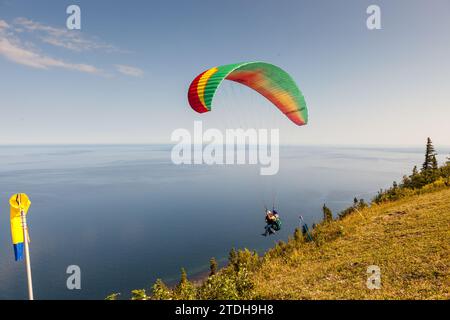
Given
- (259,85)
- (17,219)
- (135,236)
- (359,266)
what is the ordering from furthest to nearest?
(135,236) < (259,85) < (359,266) < (17,219)

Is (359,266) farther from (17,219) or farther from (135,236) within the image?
(135,236)

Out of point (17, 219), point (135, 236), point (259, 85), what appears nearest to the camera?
point (17, 219)

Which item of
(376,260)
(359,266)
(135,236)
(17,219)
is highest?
(17,219)

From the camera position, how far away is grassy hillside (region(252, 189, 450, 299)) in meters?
8.70

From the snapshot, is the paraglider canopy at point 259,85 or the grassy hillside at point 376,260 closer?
the grassy hillside at point 376,260

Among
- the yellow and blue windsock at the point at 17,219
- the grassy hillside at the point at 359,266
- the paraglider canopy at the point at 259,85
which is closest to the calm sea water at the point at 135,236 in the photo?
the grassy hillside at the point at 359,266

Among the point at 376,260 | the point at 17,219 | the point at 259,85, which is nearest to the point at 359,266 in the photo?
the point at 376,260

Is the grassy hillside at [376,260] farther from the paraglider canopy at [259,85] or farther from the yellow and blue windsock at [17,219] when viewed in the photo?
the yellow and blue windsock at [17,219]

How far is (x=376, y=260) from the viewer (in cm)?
1104

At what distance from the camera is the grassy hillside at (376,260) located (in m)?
8.70
